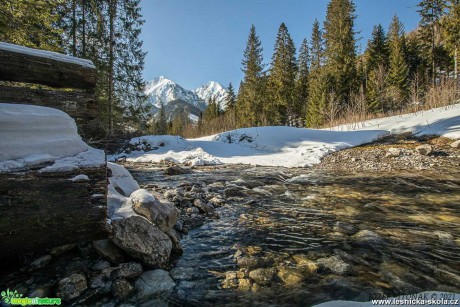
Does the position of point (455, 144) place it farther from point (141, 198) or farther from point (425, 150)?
point (141, 198)

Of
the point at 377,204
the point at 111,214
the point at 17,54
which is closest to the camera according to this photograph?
the point at 17,54

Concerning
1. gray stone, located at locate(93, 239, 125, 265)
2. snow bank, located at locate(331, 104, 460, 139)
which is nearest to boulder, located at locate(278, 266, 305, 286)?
gray stone, located at locate(93, 239, 125, 265)

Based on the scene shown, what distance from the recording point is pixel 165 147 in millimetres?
14039

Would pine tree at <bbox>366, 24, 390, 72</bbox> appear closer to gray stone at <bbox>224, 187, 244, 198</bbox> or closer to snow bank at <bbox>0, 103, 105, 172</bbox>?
gray stone at <bbox>224, 187, 244, 198</bbox>

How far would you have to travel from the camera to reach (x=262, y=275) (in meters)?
2.21

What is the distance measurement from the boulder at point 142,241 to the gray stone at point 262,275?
84cm

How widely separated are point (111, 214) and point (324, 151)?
9704 mm

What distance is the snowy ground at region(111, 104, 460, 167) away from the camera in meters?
10.3

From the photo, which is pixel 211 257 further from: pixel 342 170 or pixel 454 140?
pixel 454 140

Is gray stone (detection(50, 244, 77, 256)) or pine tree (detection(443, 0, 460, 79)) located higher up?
pine tree (detection(443, 0, 460, 79))

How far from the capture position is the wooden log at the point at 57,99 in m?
2.04

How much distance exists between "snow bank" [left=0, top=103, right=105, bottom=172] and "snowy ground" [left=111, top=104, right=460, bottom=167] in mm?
8425

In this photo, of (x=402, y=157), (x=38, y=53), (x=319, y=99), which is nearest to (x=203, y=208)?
(x=38, y=53)

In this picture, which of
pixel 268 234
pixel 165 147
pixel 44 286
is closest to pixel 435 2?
pixel 165 147
